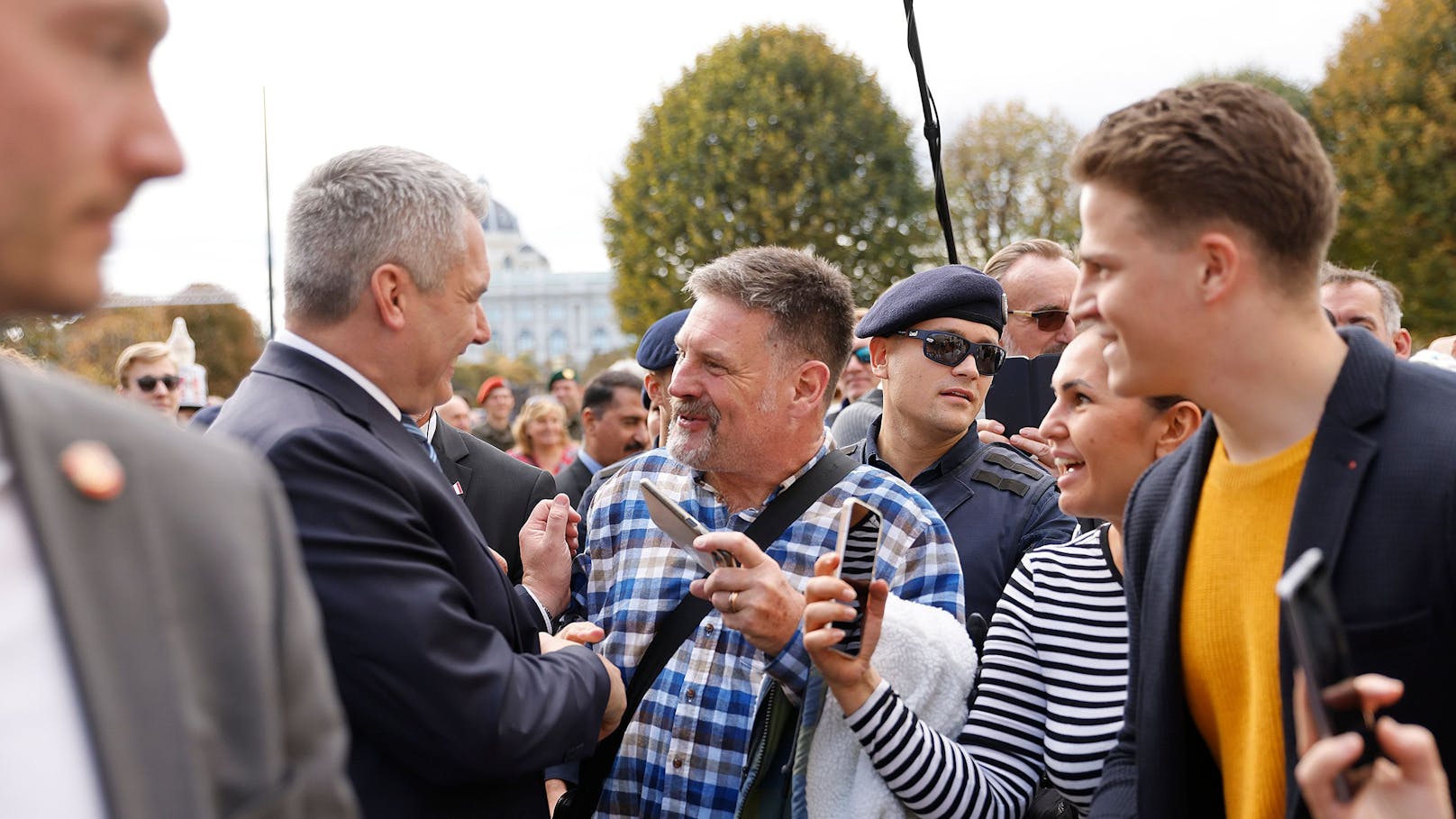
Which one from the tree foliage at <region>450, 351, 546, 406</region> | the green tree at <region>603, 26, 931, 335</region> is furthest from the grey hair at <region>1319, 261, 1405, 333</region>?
the tree foliage at <region>450, 351, 546, 406</region>

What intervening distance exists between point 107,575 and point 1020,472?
3.67 m

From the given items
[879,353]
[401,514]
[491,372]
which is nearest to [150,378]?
[879,353]

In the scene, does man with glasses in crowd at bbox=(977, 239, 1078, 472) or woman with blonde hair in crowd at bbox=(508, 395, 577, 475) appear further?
woman with blonde hair in crowd at bbox=(508, 395, 577, 475)

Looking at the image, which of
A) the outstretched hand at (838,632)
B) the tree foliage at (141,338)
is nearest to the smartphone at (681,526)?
the outstretched hand at (838,632)

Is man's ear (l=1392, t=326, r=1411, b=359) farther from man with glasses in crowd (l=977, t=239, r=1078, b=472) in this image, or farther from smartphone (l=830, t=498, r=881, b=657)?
smartphone (l=830, t=498, r=881, b=657)

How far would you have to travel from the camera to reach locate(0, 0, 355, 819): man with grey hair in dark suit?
1078 mm

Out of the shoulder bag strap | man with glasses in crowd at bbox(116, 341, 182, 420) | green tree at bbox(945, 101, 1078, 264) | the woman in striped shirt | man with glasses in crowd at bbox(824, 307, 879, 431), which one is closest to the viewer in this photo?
the woman in striped shirt

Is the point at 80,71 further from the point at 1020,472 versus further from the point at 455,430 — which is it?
the point at 455,430

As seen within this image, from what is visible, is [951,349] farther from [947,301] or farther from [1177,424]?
[1177,424]

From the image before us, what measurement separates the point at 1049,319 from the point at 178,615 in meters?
4.74

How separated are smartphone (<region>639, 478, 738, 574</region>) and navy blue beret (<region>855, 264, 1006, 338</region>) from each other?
77.8 inches

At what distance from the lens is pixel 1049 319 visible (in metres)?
5.47

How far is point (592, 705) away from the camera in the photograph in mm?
2635

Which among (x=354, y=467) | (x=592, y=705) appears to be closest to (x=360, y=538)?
(x=354, y=467)
